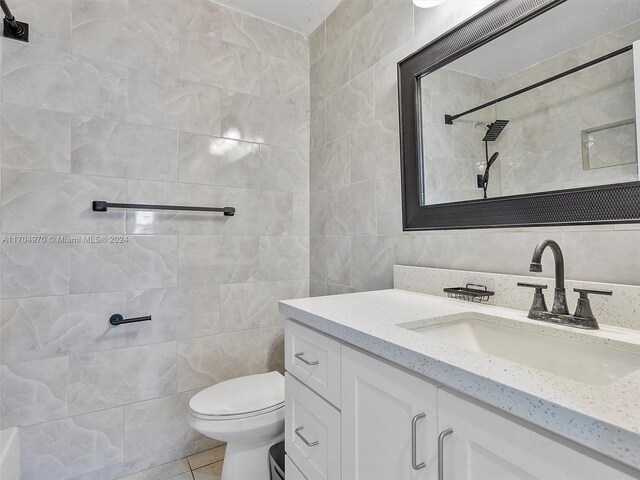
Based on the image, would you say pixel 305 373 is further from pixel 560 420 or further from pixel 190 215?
pixel 190 215

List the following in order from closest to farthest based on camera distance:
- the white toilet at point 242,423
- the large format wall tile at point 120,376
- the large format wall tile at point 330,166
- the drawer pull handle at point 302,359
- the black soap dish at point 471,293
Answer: the drawer pull handle at point 302,359 < the black soap dish at point 471,293 < the white toilet at point 242,423 < the large format wall tile at point 120,376 < the large format wall tile at point 330,166

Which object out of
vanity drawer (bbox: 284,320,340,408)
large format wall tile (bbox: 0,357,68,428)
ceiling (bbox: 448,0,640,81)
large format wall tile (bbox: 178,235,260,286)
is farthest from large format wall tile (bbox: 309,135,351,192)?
large format wall tile (bbox: 0,357,68,428)

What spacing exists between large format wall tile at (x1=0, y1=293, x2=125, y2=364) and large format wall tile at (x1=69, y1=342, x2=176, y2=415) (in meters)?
0.06

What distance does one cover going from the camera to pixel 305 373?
1013mm

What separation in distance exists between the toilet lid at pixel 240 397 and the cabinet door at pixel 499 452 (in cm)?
98

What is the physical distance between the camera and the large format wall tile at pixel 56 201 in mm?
1409

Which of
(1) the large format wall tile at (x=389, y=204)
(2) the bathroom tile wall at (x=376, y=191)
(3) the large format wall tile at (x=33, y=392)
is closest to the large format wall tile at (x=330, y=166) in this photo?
(2) the bathroom tile wall at (x=376, y=191)

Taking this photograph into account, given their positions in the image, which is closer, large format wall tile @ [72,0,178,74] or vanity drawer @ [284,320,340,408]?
Answer: vanity drawer @ [284,320,340,408]

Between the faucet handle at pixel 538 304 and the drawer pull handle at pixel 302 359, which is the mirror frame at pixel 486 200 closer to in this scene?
the faucet handle at pixel 538 304

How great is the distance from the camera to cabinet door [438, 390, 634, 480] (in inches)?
16.6

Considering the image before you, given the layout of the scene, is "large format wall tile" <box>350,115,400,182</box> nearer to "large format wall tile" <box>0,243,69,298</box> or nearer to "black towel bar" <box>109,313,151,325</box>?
"black towel bar" <box>109,313,151,325</box>

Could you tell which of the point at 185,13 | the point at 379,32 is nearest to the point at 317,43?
the point at 379,32

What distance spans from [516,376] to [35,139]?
6.30 ft

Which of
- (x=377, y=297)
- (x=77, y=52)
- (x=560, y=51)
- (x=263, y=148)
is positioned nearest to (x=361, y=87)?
(x=263, y=148)
